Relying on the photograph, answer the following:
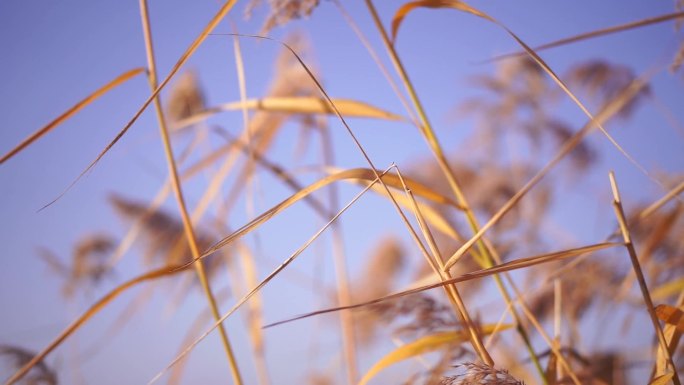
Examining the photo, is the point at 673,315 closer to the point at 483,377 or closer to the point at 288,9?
the point at 483,377

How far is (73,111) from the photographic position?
0.54 m

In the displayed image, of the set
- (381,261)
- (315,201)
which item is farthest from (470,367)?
(381,261)

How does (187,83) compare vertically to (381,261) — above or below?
above

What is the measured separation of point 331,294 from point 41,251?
1.61 meters

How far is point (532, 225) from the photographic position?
63.0 inches

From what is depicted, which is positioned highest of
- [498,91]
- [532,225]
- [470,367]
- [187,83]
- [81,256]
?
[187,83]

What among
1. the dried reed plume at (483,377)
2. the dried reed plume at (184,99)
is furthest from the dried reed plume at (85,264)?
the dried reed plume at (483,377)

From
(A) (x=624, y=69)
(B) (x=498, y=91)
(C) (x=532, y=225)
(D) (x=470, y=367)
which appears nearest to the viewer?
(D) (x=470, y=367)

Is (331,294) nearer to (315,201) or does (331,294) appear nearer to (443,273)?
(315,201)

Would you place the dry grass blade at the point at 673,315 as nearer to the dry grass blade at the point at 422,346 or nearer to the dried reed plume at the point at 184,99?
the dry grass blade at the point at 422,346

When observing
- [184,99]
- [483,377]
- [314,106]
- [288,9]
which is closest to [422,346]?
[483,377]

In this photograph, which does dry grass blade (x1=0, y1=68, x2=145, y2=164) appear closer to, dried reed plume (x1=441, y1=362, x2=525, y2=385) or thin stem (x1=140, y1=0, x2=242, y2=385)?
thin stem (x1=140, y1=0, x2=242, y2=385)

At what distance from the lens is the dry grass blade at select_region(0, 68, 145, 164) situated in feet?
1.49

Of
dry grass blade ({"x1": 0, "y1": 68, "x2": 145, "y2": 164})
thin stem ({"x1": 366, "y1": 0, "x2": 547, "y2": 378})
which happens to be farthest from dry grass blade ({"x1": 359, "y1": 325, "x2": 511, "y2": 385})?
dry grass blade ({"x1": 0, "y1": 68, "x2": 145, "y2": 164})
